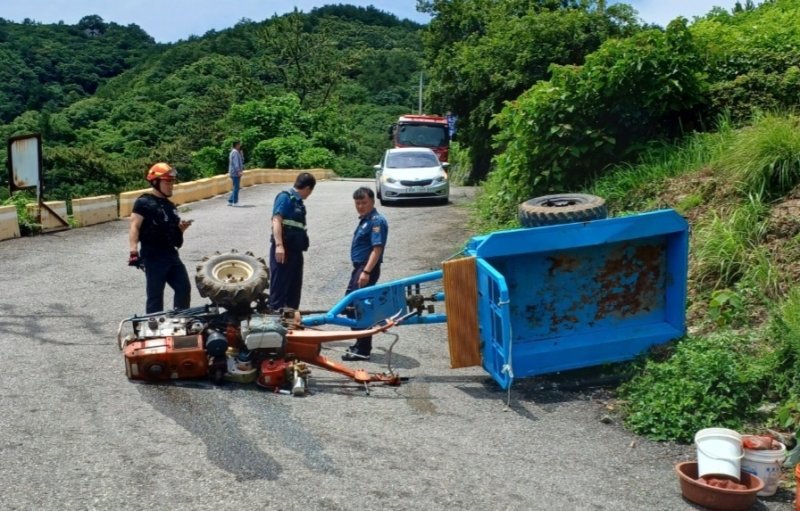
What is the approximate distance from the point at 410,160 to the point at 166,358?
15.8 m

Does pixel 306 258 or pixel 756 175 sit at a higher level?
pixel 756 175

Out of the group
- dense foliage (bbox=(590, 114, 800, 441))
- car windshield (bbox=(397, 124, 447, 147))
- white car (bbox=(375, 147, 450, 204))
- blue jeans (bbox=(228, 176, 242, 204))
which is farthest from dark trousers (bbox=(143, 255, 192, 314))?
car windshield (bbox=(397, 124, 447, 147))

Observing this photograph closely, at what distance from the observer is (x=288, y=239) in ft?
27.3

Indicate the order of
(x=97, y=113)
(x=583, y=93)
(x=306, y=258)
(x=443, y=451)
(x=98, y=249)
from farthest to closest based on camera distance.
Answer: (x=97, y=113) < (x=98, y=249) < (x=306, y=258) < (x=583, y=93) < (x=443, y=451)

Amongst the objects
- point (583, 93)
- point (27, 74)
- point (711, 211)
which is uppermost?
point (27, 74)

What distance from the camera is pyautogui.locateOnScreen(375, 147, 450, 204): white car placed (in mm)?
20703

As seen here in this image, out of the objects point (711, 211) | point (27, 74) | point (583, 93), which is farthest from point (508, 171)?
point (27, 74)

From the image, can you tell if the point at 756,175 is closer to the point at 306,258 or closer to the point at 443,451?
the point at 443,451

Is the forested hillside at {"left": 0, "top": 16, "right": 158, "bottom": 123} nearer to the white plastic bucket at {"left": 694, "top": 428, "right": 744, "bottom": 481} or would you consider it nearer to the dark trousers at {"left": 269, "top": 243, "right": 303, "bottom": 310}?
the dark trousers at {"left": 269, "top": 243, "right": 303, "bottom": 310}

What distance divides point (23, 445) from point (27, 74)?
81.4 metres

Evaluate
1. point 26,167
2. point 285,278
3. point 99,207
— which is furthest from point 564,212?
point 99,207

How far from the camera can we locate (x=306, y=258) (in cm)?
1361

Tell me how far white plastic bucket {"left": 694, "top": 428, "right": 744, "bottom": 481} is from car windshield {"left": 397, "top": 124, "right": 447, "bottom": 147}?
27296 mm

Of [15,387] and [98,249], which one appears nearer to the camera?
[15,387]
